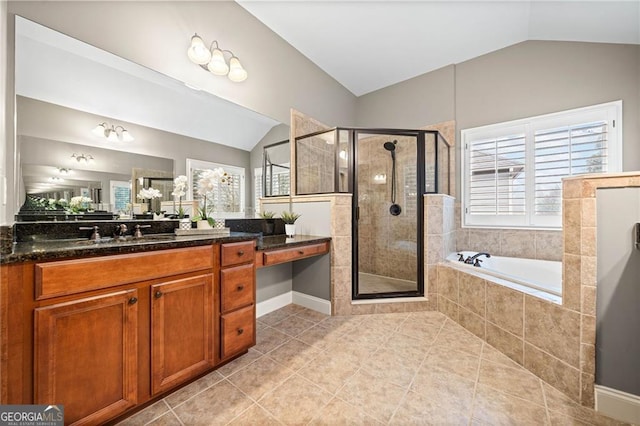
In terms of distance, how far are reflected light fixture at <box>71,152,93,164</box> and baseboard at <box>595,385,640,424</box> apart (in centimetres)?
A: 314

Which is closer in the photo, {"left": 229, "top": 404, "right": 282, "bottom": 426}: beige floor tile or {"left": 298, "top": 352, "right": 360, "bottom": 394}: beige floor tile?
{"left": 229, "top": 404, "right": 282, "bottom": 426}: beige floor tile

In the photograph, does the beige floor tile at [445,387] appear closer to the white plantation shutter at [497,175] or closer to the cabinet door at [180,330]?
the cabinet door at [180,330]

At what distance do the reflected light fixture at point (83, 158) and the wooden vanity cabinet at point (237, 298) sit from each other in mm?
964

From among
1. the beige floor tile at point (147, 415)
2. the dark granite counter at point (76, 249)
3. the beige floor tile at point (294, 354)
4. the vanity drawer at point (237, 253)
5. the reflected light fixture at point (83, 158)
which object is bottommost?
the beige floor tile at point (294, 354)

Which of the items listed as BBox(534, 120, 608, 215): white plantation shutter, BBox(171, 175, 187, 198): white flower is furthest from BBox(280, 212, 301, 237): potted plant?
BBox(534, 120, 608, 215): white plantation shutter

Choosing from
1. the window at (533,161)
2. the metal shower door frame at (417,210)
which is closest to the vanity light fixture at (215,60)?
the metal shower door frame at (417,210)

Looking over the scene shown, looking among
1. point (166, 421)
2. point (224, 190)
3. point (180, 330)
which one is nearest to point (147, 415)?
point (166, 421)

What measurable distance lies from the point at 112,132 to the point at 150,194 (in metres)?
0.44

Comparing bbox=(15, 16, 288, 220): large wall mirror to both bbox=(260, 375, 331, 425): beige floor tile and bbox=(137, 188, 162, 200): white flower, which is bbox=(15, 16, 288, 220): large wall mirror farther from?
bbox=(260, 375, 331, 425): beige floor tile

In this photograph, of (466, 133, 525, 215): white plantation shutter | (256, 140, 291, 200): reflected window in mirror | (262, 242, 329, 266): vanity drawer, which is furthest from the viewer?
(466, 133, 525, 215): white plantation shutter

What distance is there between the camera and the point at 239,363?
1682 mm

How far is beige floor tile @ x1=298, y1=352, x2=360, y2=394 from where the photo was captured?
149cm

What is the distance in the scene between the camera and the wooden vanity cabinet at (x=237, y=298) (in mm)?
Answer: 1569

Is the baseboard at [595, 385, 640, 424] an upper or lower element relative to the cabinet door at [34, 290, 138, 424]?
lower
